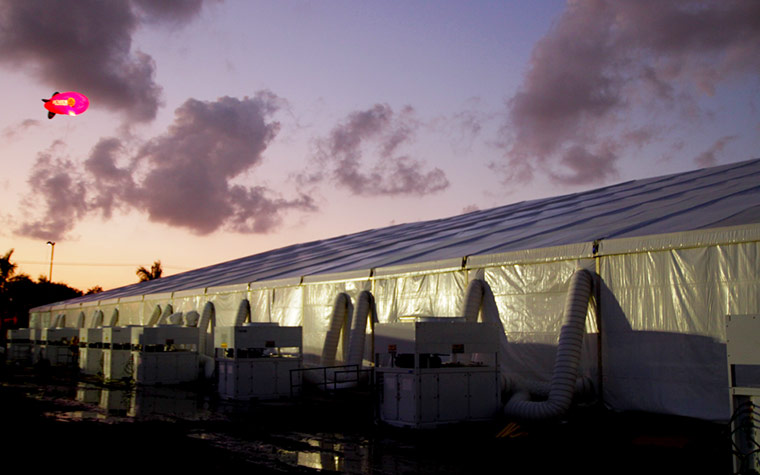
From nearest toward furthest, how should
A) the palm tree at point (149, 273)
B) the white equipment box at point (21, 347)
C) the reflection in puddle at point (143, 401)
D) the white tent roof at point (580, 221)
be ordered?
1. the white tent roof at point (580, 221)
2. the reflection in puddle at point (143, 401)
3. the white equipment box at point (21, 347)
4. the palm tree at point (149, 273)

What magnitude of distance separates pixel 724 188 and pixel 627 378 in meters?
9.75

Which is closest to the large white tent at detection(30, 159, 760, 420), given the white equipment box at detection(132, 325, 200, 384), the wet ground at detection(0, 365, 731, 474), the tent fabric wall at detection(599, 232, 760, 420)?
the tent fabric wall at detection(599, 232, 760, 420)

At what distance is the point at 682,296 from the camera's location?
17.6m

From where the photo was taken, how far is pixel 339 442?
15969 millimetres

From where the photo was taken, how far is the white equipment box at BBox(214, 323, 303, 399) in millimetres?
25891

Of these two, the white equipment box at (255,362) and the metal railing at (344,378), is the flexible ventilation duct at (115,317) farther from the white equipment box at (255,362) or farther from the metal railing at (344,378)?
the metal railing at (344,378)

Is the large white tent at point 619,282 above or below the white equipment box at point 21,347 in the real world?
above

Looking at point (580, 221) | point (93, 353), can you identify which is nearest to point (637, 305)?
point (580, 221)

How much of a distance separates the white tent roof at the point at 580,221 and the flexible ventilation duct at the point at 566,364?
6.75 feet

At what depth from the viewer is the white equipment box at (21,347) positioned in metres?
54.3

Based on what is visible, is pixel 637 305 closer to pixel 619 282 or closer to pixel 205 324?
pixel 619 282

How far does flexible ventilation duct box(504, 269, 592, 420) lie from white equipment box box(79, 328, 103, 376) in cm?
2932

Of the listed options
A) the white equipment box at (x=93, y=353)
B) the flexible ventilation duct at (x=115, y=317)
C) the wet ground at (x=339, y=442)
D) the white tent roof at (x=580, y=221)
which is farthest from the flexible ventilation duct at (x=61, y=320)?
the wet ground at (x=339, y=442)

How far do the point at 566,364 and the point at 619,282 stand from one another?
2889mm
